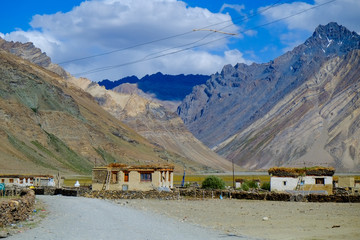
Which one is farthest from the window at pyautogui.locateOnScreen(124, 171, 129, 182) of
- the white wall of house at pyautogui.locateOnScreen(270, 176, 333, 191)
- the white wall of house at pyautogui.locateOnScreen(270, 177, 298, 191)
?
the white wall of house at pyautogui.locateOnScreen(270, 176, 333, 191)

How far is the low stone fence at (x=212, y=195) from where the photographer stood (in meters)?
52.5

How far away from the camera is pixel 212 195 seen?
194 feet

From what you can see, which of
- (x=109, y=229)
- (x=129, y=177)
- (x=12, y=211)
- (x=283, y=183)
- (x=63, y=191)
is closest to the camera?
(x=109, y=229)

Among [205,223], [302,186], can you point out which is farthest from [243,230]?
[302,186]

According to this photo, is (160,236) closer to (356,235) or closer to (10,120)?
(356,235)

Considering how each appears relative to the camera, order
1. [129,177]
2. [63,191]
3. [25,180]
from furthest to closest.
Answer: [25,180], [129,177], [63,191]

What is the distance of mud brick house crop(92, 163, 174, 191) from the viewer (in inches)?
2525

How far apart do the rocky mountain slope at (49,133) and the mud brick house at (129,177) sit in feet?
159

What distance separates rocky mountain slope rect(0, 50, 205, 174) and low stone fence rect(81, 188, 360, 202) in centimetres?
5866

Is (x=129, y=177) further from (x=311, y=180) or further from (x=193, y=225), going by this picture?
(x=193, y=225)

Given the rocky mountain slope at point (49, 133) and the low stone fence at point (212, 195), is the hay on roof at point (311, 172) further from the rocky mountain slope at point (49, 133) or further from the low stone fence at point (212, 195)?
the rocky mountain slope at point (49, 133)

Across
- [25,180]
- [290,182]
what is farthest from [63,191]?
[25,180]

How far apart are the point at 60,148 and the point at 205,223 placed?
384 ft

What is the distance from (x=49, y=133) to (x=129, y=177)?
89.9 metres
